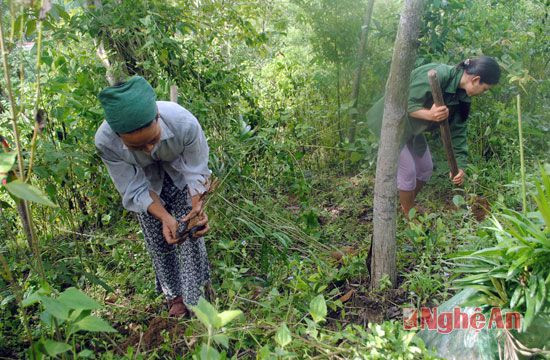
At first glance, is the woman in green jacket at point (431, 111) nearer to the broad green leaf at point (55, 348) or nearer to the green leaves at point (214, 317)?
the green leaves at point (214, 317)

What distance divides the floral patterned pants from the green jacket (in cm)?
133

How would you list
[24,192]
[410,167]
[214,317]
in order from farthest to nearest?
[410,167] → [214,317] → [24,192]

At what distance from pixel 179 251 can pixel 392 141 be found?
1202 millimetres

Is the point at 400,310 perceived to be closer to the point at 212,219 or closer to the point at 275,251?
the point at 275,251

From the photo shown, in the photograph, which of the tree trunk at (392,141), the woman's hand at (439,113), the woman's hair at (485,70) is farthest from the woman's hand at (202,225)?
the woman's hair at (485,70)

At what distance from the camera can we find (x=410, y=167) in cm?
332

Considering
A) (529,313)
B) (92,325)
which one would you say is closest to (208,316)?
(92,325)

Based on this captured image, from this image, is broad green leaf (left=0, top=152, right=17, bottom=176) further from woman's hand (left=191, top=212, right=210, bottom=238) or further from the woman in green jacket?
the woman in green jacket

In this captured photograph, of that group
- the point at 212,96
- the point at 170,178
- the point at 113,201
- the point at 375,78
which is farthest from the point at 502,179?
the point at 113,201

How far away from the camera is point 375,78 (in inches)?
177

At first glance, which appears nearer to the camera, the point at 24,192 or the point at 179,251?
the point at 24,192

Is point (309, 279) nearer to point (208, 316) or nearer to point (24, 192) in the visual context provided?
point (208, 316)

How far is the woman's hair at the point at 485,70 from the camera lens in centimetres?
290

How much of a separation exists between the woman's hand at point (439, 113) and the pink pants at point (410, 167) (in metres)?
0.49
